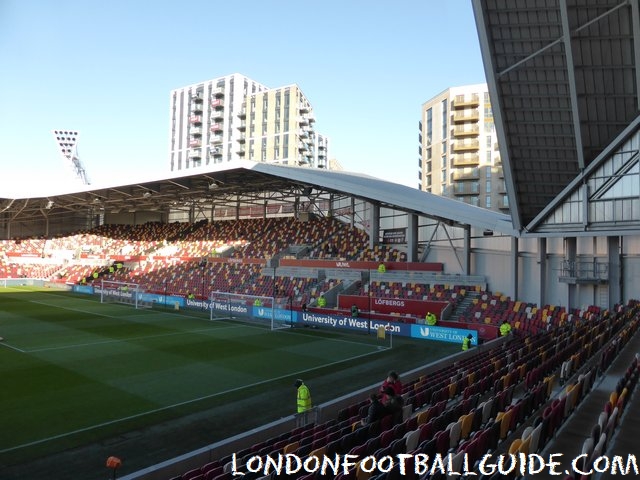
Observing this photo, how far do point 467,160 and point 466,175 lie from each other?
1.99 m

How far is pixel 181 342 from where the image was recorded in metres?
27.3

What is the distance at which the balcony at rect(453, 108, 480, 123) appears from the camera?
6462cm

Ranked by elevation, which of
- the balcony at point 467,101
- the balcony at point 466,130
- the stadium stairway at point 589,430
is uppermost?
the balcony at point 467,101

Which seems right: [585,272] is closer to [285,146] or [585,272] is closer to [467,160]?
[467,160]

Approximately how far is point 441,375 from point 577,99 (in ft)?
45.9

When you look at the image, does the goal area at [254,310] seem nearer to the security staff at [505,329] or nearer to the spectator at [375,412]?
the security staff at [505,329]

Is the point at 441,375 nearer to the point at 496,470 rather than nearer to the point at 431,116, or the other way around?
the point at 496,470

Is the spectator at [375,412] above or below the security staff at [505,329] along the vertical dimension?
above

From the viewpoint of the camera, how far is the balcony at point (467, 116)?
64.6m

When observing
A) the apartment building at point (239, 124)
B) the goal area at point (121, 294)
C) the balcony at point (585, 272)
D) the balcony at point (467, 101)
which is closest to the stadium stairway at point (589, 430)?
the balcony at point (585, 272)

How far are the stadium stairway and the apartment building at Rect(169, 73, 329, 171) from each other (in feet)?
273

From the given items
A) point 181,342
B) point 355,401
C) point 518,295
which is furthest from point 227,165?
point 355,401

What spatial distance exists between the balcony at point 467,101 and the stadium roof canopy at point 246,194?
25.1 meters

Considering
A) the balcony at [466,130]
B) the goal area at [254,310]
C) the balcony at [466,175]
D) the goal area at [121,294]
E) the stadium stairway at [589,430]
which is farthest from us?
the balcony at [466,175]
